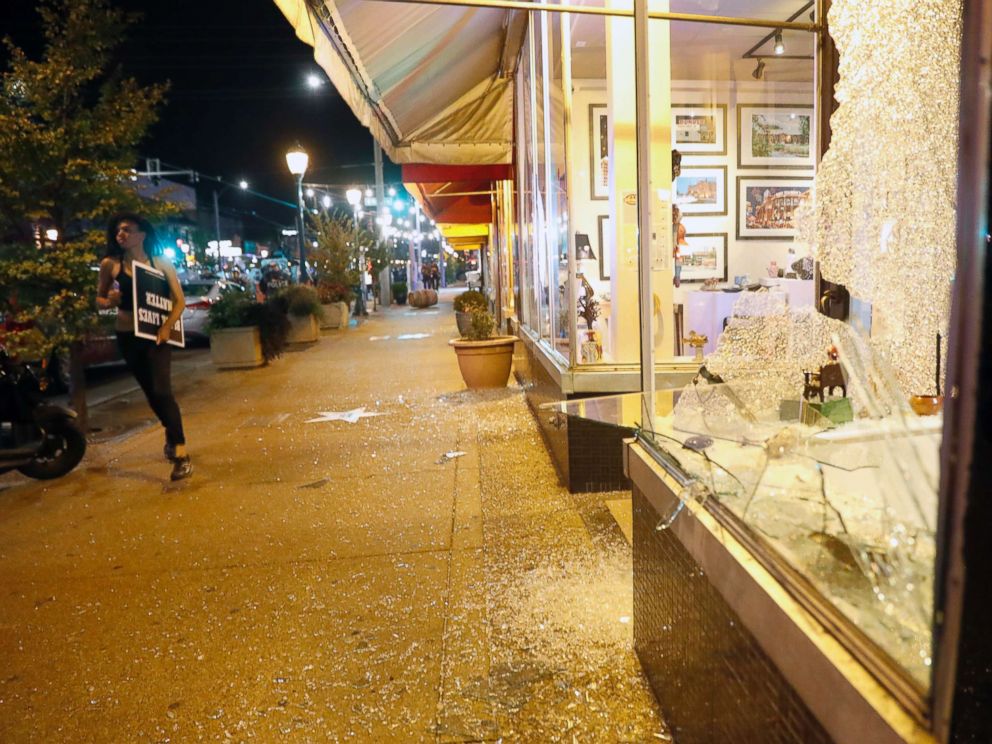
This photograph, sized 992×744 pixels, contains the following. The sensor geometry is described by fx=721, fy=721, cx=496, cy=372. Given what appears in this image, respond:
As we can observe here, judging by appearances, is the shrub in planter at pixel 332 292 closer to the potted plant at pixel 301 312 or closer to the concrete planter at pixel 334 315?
the concrete planter at pixel 334 315

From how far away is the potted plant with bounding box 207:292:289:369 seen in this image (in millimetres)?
11875

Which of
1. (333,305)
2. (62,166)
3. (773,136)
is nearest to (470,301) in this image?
(773,136)

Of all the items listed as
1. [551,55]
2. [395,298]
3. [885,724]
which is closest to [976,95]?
[885,724]

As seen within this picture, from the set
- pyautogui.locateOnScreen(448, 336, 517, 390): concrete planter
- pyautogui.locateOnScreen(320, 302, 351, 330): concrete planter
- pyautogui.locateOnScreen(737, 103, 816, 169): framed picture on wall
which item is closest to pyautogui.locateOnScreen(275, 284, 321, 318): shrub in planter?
pyautogui.locateOnScreen(320, 302, 351, 330): concrete planter

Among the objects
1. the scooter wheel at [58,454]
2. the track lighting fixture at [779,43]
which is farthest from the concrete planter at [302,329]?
the track lighting fixture at [779,43]

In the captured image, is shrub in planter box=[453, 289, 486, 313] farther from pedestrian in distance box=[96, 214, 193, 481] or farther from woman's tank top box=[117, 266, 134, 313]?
woman's tank top box=[117, 266, 134, 313]

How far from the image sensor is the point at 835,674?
126 centimetres

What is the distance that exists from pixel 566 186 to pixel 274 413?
4.54m

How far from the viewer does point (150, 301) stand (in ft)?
17.6

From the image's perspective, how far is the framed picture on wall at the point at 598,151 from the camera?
7.23m

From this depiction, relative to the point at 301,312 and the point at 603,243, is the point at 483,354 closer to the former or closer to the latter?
the point at 603,243

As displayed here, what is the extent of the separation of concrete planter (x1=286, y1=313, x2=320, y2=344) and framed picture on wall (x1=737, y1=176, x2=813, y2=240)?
404 inches

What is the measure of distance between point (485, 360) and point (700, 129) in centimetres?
350

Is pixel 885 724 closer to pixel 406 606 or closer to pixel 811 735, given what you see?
pixel 811 735
